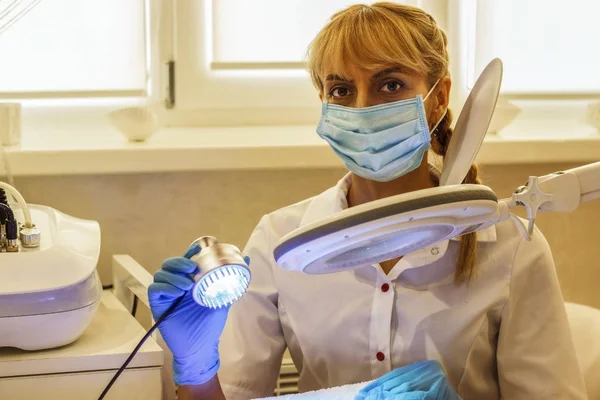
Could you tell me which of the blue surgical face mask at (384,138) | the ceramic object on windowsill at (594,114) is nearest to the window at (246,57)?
the ceramic object on windowsill at (594,114)

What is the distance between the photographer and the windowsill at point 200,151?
64.4 inches

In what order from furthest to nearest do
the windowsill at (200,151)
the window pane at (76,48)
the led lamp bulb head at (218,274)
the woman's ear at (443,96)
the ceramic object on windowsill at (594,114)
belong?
the ceramic object on windowsill at (594,114) < the window pane at (76,48) < the windowsill at (200,151) < the woman's ear at (443,96) < the led lamp bulb head at (218,274)

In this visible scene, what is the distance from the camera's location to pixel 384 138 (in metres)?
1.22

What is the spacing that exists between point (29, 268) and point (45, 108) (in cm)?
81

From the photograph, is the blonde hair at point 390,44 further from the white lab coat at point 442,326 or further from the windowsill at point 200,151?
the windowsill at point 200,151

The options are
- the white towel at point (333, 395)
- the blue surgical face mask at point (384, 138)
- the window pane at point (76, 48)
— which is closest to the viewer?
the white towel at point (333, 395)

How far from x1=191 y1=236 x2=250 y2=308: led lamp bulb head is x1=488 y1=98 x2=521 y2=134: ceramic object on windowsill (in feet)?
3.56

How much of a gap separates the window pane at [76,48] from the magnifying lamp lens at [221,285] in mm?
983

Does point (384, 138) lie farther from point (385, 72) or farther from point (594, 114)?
point (594, 114)

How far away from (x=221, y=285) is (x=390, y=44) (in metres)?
0.52

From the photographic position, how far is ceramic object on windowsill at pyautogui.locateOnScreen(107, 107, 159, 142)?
1.72 m

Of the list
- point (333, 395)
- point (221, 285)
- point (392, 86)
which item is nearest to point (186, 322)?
point (221, 285)

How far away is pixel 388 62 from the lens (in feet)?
4.14

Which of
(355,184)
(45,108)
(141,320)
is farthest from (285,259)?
(45,108)
